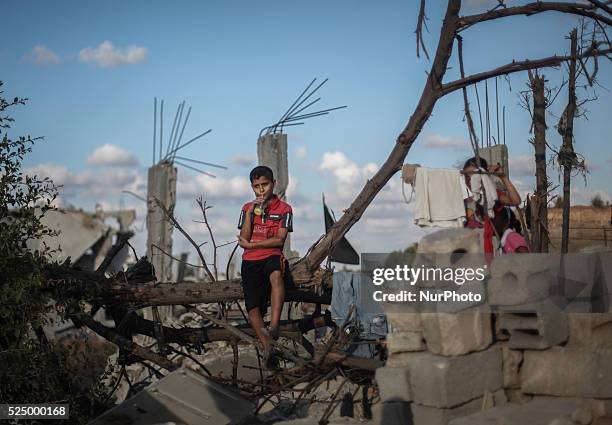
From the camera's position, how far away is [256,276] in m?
5.79

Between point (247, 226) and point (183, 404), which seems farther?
point (247, 226)

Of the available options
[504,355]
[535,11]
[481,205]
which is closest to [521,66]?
[535,11]

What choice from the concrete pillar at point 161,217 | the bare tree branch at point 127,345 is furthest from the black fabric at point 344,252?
the bare tree branch at point 127,345

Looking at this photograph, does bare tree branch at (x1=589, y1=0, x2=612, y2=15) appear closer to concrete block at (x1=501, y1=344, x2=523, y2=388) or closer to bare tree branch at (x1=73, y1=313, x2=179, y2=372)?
concrete block at (x1=501, y1=344, x2=523, y2=388)

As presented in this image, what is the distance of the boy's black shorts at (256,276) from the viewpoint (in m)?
5.74

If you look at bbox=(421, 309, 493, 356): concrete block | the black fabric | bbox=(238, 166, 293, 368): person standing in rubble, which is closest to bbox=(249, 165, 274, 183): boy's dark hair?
bbox=(238, 166, 293, 368): person standing in rubble

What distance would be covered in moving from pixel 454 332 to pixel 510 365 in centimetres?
62

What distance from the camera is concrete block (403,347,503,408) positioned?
13.8ft

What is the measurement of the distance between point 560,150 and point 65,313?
4705 mm

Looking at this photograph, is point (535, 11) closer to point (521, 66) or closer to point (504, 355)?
point (521, 66)

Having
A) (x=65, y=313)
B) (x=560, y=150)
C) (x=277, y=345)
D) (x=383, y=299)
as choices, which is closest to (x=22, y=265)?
(x=65, y=313)

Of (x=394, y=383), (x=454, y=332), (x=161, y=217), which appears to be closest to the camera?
(x=454, y=332)

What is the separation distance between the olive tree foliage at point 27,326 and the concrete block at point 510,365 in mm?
3471

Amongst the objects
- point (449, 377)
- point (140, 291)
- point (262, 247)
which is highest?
point (262, 247)
